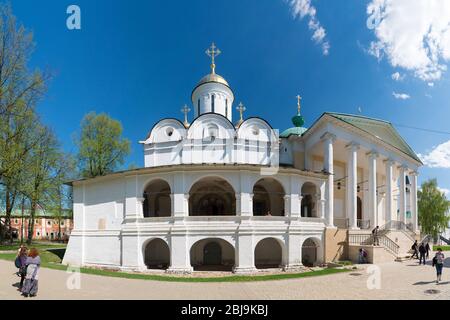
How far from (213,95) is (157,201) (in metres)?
11.2

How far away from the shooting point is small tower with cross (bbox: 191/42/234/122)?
91.4 ft

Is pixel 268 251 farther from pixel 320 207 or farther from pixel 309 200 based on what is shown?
pixel 309 200

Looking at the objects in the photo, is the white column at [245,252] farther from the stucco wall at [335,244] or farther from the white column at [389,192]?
the white column at [389,192]

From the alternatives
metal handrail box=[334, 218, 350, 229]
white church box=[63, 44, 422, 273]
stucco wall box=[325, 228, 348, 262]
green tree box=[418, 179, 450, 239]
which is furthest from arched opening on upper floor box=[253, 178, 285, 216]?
green tree box=[418, 179, 450, 239]

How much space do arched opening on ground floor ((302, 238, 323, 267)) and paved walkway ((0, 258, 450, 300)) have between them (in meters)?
4.77

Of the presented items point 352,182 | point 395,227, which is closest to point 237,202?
point 352,182

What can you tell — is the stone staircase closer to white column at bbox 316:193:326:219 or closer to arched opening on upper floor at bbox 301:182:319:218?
white column at bbox 316:193:326:219

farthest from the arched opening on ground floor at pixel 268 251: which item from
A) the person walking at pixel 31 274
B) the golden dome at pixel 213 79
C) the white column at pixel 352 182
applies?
the golden dome at pixel 213 79

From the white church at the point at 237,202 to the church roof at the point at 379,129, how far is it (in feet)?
0.53

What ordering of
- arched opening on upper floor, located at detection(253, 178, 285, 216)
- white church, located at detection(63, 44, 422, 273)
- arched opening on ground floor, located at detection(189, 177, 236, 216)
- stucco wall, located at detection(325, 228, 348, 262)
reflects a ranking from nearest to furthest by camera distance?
white church, located at detection(63, 44, 422, 273) < stucco wall, located at detection(325, 228, 348, 262) < arched opening on ground floor, located at detection(189, 177, 236, 216) < arched opening on upper floor, located at detection(253, 178, 285, 216)

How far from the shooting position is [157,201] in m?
23.2

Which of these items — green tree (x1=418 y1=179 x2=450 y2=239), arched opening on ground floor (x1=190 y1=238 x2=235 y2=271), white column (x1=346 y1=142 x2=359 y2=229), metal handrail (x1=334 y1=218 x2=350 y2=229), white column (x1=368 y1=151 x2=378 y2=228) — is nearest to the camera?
arched opening on ground floor (x1=190 y1=238 x2=235 y2=271)

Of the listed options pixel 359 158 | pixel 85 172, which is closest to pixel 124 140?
pixel 85 172
